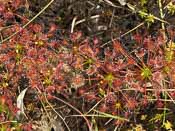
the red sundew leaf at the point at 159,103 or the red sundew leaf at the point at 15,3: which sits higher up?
the red sundew leaf at the point at 15,3

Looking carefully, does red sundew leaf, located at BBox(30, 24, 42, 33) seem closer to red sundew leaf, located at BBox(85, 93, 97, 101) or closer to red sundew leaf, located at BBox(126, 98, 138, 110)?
red sundew leaf, located at BBox(85, 93, 97, 101)

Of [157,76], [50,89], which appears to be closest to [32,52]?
[50,89]

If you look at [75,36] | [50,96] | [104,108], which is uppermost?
[75,36]

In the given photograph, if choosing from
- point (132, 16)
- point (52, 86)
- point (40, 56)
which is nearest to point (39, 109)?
point (52, 86)

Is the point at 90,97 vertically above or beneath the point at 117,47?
beneath

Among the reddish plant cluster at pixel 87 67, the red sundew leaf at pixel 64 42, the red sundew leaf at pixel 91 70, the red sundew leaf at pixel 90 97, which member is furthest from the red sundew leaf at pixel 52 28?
the red sundew leaf at pixel 90 97

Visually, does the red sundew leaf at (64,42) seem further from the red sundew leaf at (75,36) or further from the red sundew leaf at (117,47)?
the red sundew leaf at (117,47)

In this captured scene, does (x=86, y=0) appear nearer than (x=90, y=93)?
No

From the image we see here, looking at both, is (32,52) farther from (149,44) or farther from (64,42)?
(149,44)

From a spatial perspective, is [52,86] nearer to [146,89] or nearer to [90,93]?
[90,93]

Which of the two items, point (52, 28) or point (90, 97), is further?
point (52, 28)

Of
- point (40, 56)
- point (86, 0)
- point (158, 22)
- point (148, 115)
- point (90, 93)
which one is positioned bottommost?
point (148, 115)
